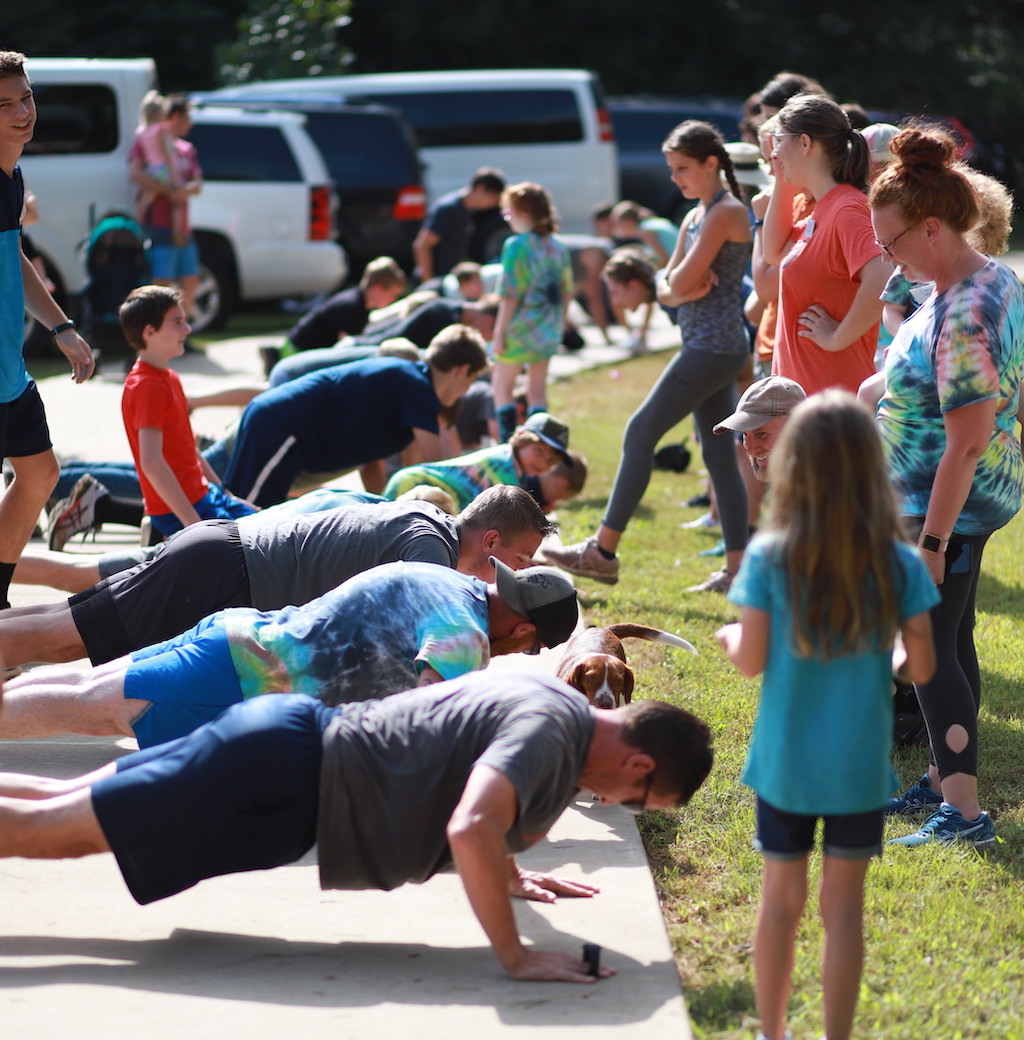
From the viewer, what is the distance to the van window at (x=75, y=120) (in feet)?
42.8

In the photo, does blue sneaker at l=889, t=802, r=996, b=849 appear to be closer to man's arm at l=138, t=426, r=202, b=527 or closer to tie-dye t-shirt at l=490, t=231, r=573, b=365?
man's arm at l=138, t=426, r=202, b=527

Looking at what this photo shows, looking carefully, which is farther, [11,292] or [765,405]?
[11,292]

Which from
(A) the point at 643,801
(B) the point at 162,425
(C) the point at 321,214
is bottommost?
(C) the point at 321,214

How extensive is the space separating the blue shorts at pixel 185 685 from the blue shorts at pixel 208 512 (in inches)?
84.7

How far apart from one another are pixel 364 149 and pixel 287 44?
7.06 m

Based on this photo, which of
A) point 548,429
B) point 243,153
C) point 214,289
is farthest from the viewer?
point 243,153

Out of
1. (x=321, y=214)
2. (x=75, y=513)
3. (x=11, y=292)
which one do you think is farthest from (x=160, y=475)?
(x=321, y=214)

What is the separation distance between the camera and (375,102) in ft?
63.1

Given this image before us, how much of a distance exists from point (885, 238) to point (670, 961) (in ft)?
6.52

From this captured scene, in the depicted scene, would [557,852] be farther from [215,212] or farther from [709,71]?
[709,71]

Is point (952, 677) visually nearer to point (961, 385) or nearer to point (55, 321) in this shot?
point (961, 385)

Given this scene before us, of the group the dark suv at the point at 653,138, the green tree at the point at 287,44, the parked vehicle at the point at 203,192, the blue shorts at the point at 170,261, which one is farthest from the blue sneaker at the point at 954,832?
the green tree at the point at 287,44

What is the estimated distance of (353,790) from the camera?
325cm

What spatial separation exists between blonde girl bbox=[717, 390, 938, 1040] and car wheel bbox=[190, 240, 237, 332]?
12.2m
